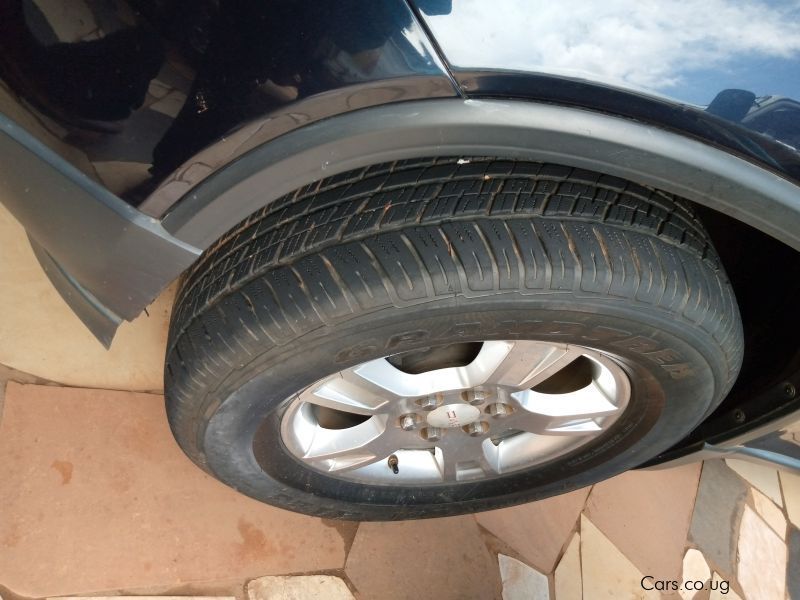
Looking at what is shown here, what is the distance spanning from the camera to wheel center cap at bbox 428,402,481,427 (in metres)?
1.48

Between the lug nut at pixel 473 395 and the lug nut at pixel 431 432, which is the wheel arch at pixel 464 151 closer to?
the lug nut at pixel 473 395

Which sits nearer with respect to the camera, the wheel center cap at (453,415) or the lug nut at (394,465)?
the wheel center cap at (453,415)

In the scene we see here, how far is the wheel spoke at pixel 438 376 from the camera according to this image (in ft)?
4.47

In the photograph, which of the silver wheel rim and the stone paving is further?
the stone paving

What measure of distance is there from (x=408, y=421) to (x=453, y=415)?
0.10 m

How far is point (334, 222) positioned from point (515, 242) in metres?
0.28

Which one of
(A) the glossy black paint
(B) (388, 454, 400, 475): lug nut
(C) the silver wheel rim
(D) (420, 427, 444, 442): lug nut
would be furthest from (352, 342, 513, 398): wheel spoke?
(A) the glossy black paint

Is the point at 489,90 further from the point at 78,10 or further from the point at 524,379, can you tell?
the point at 524,379

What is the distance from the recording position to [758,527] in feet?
7.78

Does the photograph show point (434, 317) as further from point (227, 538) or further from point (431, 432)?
point (227, 538)

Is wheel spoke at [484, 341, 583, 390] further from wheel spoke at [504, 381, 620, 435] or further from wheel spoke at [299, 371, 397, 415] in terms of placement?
wheel spoke at [299, 371, 397, 415]

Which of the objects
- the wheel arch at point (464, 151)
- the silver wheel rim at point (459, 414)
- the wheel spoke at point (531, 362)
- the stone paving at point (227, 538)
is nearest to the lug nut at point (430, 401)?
the silver wheel rim at point (459, 414)

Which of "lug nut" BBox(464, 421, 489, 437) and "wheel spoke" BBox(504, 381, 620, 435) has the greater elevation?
"wheel spoke" BBox(504, 381, 620, 435)

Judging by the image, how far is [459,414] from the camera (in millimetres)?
1502
